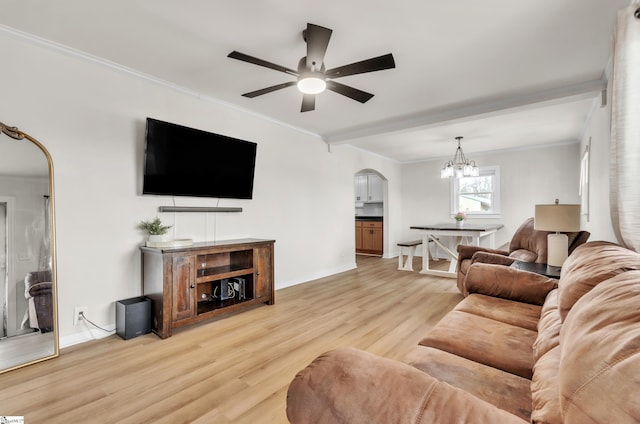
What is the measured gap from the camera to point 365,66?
214 cm

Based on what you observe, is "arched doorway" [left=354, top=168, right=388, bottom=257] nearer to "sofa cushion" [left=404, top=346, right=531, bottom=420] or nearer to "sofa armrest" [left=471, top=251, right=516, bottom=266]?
"sofa armrest" [left=471, top=251, right=516, bottom=266]

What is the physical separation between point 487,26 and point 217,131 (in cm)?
284

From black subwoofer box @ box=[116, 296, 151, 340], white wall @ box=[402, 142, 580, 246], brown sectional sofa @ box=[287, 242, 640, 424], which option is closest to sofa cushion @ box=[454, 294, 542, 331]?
brown sectional sofa @ box=[287, 242, 640, 424]

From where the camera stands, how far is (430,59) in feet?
8.64

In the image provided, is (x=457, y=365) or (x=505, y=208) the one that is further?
(x=505, y=208)

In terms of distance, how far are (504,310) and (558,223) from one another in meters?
1.18

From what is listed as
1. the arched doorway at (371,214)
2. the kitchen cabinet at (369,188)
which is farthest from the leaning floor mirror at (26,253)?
the kitchen cabinet at (369,188)

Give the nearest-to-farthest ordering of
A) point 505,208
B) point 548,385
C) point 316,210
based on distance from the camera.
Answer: point 548,385 → point 316,210 → point 505,208

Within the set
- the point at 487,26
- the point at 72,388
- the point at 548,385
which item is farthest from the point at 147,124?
the point at 548,385

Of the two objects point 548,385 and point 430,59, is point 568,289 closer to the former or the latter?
point 548,385

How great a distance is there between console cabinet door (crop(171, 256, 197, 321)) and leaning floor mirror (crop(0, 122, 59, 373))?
850 millimetres

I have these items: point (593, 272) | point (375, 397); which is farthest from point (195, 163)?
point (593, 272)

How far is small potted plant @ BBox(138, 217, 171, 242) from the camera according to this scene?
9.39 ft

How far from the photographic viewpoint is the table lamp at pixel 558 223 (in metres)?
2.56
